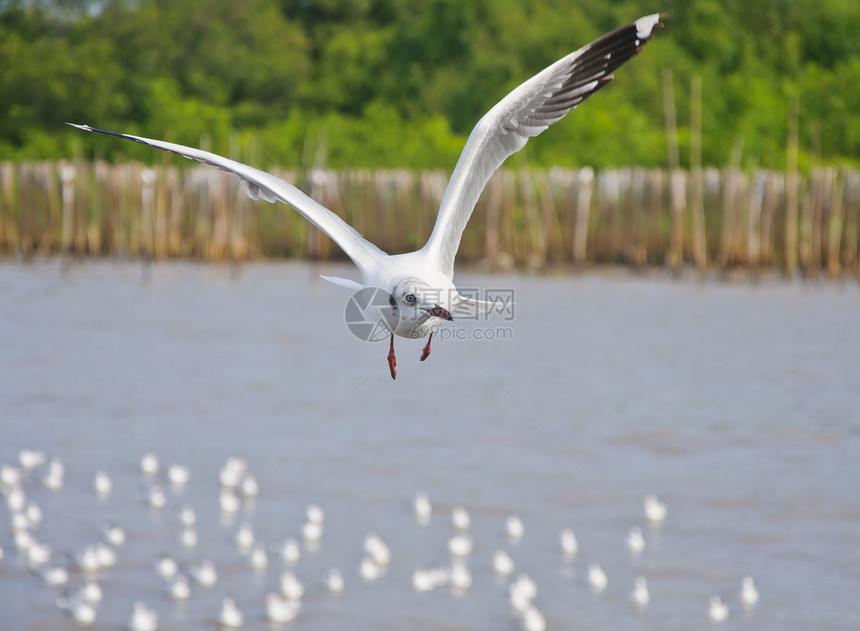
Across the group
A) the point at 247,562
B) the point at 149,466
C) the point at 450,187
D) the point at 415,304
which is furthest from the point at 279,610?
the point at 415,304

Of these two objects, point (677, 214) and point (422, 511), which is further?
point (677, 214)

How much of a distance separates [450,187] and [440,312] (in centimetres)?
154

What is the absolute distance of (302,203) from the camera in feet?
25.5

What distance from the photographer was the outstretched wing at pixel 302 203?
723 centimetres

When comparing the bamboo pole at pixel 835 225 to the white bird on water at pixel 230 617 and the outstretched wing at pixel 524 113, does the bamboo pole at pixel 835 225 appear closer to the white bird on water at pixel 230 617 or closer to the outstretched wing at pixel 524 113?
the white bird on water at pixel 230 617

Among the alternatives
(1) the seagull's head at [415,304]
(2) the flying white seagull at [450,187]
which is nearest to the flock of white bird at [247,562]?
→ (2) the flying white seagull at [450,187]

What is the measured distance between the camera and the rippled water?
12.0 m

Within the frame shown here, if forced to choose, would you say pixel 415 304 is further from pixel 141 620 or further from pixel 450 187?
pixel 141 620

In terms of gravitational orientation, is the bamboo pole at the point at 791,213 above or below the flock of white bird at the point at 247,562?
above

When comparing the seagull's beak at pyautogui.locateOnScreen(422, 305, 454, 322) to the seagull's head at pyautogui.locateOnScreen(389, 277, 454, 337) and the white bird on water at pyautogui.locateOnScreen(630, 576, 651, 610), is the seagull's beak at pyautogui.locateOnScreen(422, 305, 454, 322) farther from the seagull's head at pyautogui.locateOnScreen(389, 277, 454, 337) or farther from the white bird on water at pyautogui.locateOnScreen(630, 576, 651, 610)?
the white bird on water at pyautogui.locateOnScreen(630, 576, 651, 610)

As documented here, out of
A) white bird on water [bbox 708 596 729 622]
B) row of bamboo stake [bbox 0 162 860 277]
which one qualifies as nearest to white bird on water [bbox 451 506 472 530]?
white bird on water [bbox 708 596 729 622]

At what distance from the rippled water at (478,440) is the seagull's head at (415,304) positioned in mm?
5181

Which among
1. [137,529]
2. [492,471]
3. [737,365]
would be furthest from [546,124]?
[737,365]

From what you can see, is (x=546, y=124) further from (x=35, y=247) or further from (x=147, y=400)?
(x=35, y=247)
